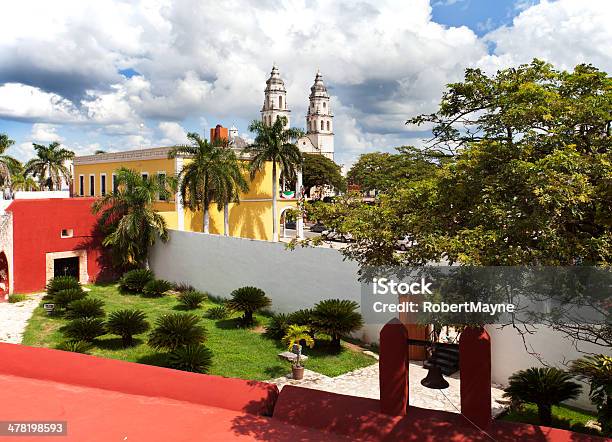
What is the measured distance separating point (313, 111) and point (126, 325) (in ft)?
238

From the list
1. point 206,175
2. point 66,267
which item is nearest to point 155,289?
point 66,267

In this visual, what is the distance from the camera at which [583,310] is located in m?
8.63

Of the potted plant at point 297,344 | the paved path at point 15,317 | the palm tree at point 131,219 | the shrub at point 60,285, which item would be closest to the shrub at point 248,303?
the potted plant at point 297,344

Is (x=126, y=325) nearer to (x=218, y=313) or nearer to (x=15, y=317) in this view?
(x=218, y=313)

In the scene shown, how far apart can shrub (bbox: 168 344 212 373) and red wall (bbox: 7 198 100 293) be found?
41.9 feet

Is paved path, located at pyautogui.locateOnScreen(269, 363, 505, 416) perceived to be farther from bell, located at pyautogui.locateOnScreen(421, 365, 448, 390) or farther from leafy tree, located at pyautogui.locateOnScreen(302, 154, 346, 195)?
leafy tree, located at pyautogui.locateOnScreen(302, 154, 346, 195)

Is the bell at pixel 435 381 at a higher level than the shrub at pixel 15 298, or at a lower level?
higher

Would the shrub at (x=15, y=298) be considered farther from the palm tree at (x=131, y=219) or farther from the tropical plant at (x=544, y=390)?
the tropical plant at (x=544, y=390)

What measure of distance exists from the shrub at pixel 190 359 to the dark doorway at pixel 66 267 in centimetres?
1301

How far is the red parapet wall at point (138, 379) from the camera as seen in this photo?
728 cm

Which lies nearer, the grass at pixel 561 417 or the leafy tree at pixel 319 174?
the grass at pixel 561 417

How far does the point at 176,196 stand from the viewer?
1004 inches

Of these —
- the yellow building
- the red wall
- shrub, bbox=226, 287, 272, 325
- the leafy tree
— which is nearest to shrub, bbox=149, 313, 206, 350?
shrub, bbox=226, 287, 272, 325

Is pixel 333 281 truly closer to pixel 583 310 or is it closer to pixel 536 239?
pixel 583 310
